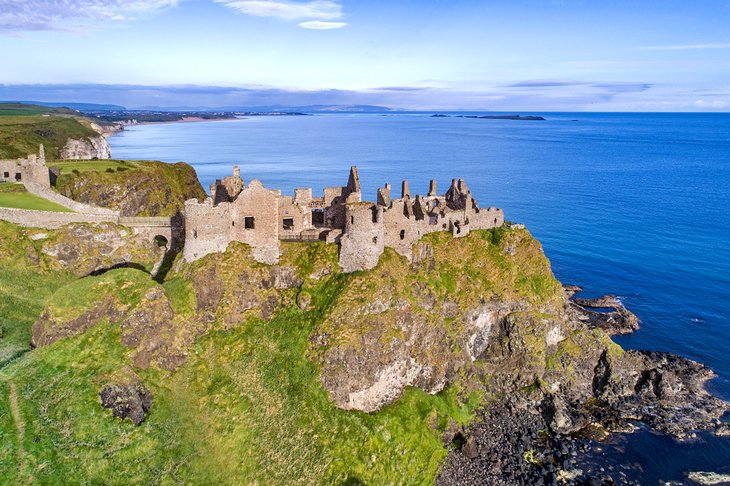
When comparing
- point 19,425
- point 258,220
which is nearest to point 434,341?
point 258,220

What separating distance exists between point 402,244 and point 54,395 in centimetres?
2973

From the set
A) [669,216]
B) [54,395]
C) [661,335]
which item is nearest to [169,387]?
[54,395]

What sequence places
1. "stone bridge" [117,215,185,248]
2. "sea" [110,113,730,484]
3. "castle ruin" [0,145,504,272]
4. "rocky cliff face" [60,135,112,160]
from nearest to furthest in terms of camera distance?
"castle ruin" [0,145,504,272], "sea" [110,113,730,484], "stone bridge" [117,215,185,248], "rocky cliff face" [60,135,112,160]

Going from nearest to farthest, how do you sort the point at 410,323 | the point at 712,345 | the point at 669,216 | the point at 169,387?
1. the point at 169,387
2. the point at 410,323
3. the point at 712,345
4. the point at 669,216

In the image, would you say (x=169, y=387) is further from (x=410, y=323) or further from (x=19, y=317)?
(x=410, y=323)

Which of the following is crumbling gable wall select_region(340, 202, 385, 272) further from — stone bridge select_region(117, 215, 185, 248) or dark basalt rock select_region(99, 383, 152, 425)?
dark basalt rock select_region(99, 383, 152, 425)

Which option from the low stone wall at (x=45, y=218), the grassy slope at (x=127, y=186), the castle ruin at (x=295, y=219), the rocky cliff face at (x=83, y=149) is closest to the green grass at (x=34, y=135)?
the rocky cliff face at (x=83, y=149)

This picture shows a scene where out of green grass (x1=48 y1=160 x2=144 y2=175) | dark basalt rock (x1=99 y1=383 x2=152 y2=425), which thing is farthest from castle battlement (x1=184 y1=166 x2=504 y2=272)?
green grass (x1=48 y1=160 x2=144 y2=175)

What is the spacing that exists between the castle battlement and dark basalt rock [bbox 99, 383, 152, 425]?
12.6 m

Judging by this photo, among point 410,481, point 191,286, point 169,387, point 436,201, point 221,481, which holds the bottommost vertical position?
point 410,481

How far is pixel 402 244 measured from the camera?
48.2m

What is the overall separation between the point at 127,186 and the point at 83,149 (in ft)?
191

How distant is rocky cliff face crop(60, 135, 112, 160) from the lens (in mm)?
113062

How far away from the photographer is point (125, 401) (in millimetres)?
34625
